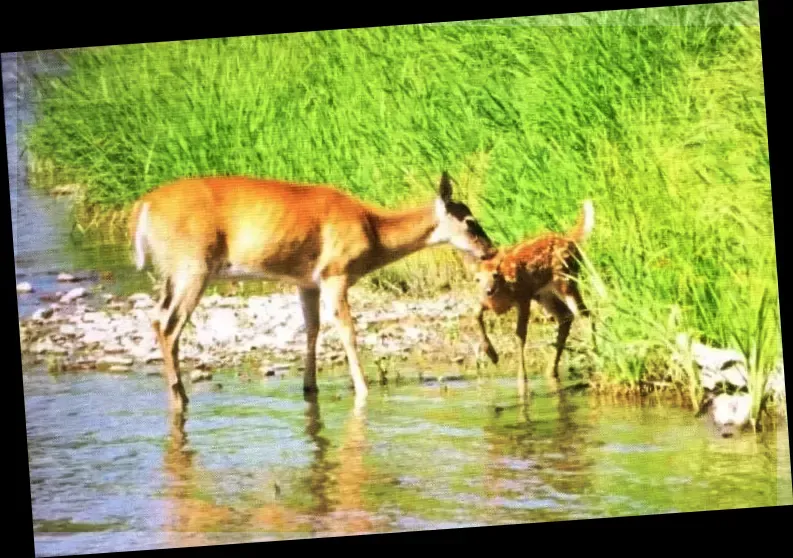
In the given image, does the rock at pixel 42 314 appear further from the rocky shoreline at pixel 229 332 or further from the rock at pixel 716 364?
the rock at pixel 716 364

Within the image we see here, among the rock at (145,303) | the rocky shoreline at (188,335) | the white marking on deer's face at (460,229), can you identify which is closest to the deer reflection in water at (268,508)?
the rocky shoreline at (188,335)

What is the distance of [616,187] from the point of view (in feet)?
10.2

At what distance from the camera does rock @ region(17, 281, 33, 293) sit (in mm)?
3088

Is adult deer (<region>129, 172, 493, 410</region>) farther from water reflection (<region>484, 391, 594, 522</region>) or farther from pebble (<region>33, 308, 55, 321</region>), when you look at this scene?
water reflection (<region>484, 391, 594, 522</region>)

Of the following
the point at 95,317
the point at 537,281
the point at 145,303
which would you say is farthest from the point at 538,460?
the point at 95,317

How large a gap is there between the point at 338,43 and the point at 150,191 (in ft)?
2.24

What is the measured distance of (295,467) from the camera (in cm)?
309

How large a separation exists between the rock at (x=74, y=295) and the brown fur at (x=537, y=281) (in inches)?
44.5

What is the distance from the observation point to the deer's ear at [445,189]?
10.2ft

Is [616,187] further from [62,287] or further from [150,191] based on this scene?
[62,287]

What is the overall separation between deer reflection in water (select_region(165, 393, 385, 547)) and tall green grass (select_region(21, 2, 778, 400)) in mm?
593

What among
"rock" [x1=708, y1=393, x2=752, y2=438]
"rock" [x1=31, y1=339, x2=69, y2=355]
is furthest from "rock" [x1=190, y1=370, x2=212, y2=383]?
"rock" [x1=708, y1=393, x2=752, y2=438]

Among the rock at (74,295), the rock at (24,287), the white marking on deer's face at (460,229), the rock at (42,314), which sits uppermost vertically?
the white marking on deer's face at (460,229)

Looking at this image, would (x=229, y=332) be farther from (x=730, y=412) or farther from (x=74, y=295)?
(x=730, y=412)
